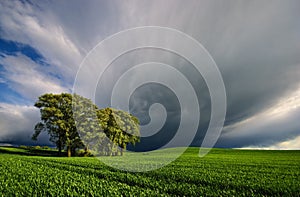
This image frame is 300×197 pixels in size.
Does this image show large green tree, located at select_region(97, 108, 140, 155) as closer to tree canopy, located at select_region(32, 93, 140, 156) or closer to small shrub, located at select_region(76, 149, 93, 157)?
tree canopy, located at select_region(32, 93, 140, 156)

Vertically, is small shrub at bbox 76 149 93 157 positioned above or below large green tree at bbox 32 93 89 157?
below

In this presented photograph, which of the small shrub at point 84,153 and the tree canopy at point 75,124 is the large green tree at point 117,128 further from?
the small shrub at point 84,153

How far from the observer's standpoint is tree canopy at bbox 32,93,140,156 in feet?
150

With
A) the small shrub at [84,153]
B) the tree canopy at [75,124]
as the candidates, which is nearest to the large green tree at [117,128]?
the tree canopy at [75,124]

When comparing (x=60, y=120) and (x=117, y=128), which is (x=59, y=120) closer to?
(x=60, y=120)

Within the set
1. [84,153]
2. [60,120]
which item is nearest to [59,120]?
[60,120]

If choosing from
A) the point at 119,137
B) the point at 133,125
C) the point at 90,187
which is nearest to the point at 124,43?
the point at 90,187

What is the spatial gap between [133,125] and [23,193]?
181 ft

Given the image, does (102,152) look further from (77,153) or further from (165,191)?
(165,191)

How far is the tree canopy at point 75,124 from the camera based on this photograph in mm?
45750

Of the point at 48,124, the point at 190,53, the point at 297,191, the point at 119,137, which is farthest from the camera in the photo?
the point at 119,137

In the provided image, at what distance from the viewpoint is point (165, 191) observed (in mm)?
10406

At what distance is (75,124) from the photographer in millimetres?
47219

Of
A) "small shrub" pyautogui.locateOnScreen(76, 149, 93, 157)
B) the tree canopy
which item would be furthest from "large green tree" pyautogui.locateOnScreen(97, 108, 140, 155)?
"small shrub" pyautogui.locateOnScreen(76, 149, 93, 157)
